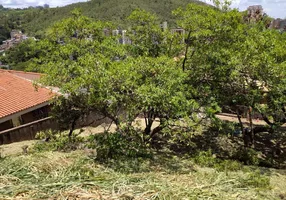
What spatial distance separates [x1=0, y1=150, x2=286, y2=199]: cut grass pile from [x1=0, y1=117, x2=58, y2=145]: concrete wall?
4.56 metres

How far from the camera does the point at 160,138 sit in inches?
584

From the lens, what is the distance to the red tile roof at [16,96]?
1597 centimetres

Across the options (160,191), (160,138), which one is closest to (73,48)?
(160,138)

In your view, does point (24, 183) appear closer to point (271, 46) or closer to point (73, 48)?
point (73, 48)

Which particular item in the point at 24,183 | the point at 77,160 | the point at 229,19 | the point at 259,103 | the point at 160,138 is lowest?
the point at 160,138

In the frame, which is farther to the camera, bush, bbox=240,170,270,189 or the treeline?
the treeline

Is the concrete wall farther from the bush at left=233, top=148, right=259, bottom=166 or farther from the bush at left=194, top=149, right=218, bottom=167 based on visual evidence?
the bush at left=233, top=148, right=259, bottom=166

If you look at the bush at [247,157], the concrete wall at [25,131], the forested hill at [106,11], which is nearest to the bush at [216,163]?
the bush at [247,157]

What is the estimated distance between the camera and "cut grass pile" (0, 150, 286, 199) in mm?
6250

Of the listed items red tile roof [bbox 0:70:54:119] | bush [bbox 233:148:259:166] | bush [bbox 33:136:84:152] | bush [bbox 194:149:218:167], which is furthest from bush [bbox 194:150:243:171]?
red tile roof [bbox 0:70:54:119]

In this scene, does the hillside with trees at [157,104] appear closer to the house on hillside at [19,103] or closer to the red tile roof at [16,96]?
the house on hillside at [19,103]

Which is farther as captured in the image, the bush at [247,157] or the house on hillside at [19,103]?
the house on hillside at [19,103]

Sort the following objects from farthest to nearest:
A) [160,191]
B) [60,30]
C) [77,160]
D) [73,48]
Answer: [60,30], [73,48], [77,160], [160,191]

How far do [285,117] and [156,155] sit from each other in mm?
5481
